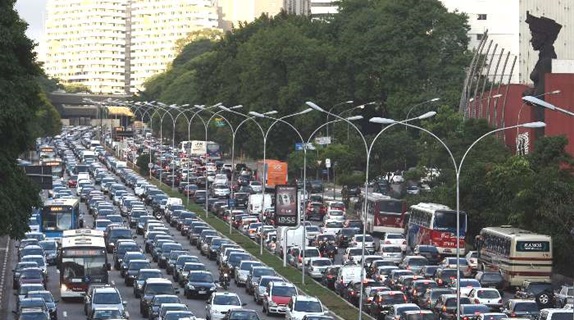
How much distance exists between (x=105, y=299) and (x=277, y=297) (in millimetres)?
7607

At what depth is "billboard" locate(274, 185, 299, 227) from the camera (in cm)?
8244

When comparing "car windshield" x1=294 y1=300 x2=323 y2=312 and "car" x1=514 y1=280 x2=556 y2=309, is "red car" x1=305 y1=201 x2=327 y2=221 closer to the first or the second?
"car" x1=514 y1=280 x2=556 y2=309

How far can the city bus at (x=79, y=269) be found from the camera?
68.5 metres

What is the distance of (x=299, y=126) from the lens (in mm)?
155000

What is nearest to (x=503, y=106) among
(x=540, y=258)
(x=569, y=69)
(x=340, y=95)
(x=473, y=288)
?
(x=569, y=69)

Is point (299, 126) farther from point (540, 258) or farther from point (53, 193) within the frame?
point (540, 258)

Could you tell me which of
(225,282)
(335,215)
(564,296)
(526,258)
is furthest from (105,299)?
(335,215)

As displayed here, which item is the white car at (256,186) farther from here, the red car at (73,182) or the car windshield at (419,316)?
the car windshield at (419,316)

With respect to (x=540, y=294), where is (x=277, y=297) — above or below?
above

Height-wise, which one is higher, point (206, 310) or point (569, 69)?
point (569, 69)

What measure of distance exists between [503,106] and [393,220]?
24.2 m

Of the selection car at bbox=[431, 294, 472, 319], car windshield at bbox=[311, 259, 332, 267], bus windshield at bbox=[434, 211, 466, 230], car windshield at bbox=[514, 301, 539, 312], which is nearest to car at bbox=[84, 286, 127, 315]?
car at bbox=[431, 294, 472, 319]

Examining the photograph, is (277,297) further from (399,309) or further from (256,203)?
(256,203)

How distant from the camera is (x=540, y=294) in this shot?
67188 mm
